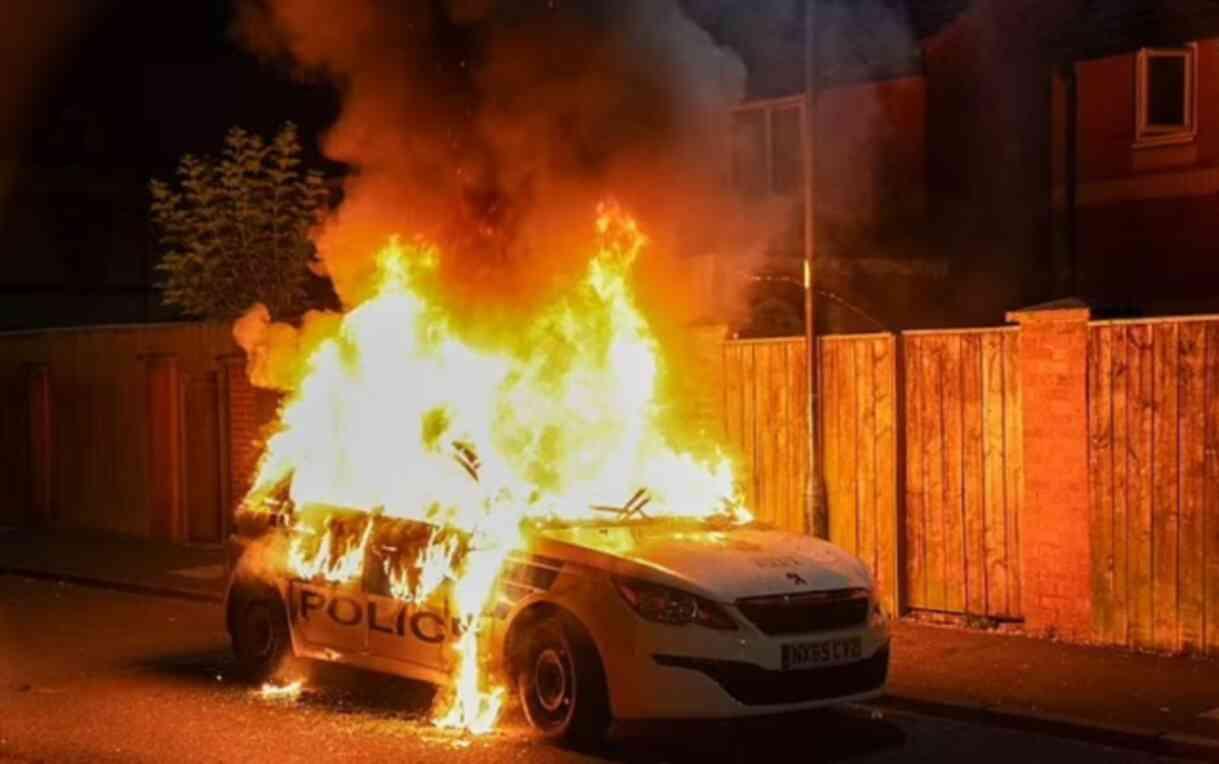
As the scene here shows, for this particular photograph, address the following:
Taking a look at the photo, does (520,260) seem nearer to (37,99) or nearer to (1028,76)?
(1028,76)

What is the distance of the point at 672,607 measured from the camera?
25.1 ft

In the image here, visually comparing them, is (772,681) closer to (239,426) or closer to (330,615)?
(330,615)

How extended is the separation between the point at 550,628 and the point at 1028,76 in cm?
1314

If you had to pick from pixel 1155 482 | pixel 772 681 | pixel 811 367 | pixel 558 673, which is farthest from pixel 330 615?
pixel 1155 482

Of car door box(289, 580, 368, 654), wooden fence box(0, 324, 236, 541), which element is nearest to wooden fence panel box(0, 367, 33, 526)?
wooden fence box(0, 324, 236, 541)

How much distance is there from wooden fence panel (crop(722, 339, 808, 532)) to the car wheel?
4291mm

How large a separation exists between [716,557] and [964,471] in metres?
3.82

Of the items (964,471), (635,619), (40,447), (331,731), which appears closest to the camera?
(635,619)

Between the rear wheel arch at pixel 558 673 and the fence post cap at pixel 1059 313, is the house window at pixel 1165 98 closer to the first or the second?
the fence post cap at pixel 1059 313

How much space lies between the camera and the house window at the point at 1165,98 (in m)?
17.2

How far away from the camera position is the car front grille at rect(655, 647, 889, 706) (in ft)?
24.7

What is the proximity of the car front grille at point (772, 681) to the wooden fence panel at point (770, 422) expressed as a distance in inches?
170

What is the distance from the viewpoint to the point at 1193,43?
666 inches

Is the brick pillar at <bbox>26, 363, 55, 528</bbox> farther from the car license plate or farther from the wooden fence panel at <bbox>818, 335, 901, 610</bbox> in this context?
the car license plate
